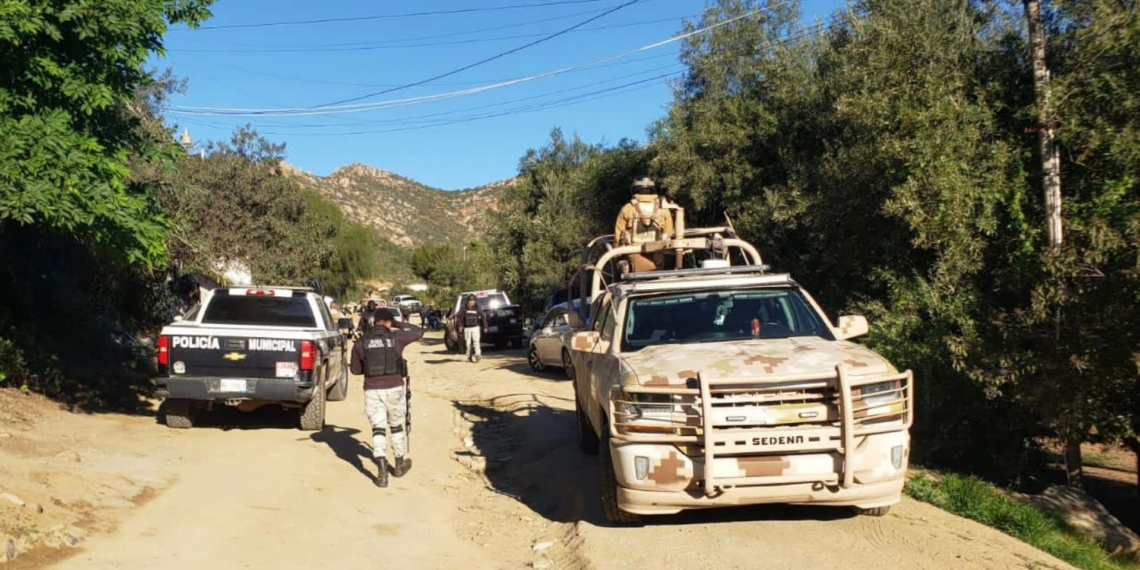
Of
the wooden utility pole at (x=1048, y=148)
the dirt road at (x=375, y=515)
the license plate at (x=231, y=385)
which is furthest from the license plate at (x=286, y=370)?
the wooden utility pole at (x=1048, y=148)

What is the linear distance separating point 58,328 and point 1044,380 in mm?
14496

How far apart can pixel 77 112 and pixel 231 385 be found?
3.49 metres

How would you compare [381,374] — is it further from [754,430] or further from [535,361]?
[535,361]

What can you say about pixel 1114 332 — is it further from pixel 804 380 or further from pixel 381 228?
pixel 381 228

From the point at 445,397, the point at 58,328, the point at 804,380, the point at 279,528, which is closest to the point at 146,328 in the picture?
the point at 58,328

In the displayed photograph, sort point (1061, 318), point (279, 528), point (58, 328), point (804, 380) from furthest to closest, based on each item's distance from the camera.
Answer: point (58, 328) → point (1061, 318) → point (279, 528) → point (804, 380)

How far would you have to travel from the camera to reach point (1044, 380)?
9.38 meters

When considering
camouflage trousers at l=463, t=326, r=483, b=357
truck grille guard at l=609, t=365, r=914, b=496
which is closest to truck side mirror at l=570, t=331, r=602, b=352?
truck grille guard at l=609, t=365, r=914, b=496

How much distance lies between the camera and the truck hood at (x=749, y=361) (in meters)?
5.88

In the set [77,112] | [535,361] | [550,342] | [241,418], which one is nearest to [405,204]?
[535,361]

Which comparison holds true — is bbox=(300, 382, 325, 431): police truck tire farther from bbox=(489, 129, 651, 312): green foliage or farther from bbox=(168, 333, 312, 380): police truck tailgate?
bbox=(489, 129, 651, 312): green foliage

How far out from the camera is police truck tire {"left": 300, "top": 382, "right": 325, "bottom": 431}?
11438 mm

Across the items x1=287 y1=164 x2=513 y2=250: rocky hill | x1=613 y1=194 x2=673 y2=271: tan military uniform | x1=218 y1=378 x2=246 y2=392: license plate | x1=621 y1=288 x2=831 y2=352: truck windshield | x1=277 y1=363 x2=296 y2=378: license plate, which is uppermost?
x1=287 y1=164 x2=513 y2=250: rocky hill

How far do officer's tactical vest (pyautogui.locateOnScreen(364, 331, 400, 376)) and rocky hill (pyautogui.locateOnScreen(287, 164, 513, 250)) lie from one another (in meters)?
83.7
